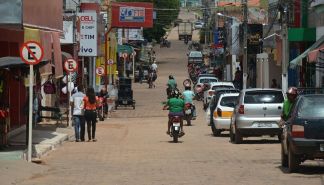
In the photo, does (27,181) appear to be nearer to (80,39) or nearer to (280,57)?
(80,39)

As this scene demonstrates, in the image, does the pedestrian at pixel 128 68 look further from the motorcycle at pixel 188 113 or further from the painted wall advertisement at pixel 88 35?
the motorcycle at pixel 188 113

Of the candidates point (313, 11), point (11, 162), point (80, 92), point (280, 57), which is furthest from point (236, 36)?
point (11, 162)

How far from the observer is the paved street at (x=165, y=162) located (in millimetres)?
16750

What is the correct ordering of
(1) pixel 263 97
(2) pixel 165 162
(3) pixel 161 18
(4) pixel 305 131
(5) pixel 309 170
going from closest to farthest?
1. (4) pixel 305 131
2. (5) pixel 309 170
3. (2) pixel 165 162
4. (1) pixel 263 97
5. (3) pixel 161 18

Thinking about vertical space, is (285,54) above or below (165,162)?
above

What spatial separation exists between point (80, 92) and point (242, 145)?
706 cm

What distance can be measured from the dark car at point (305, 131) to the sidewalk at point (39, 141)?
7015 mm

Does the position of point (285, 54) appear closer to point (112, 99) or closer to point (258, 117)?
point (112, 99)

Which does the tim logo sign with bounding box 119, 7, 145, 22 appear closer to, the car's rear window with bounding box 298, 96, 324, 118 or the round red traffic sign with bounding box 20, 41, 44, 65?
the round red traffic sign with bounding box 20, 41, 44, 65

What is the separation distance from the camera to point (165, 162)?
2075 centimetres

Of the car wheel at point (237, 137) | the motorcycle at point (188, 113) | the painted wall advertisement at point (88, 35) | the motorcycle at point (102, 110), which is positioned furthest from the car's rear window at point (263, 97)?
the painted wall advertisement at point (88, 35)

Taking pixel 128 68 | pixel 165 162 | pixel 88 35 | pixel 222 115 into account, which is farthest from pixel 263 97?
pixel 128 68

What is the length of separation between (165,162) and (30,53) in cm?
426

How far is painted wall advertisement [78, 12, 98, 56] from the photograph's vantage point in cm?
4506
